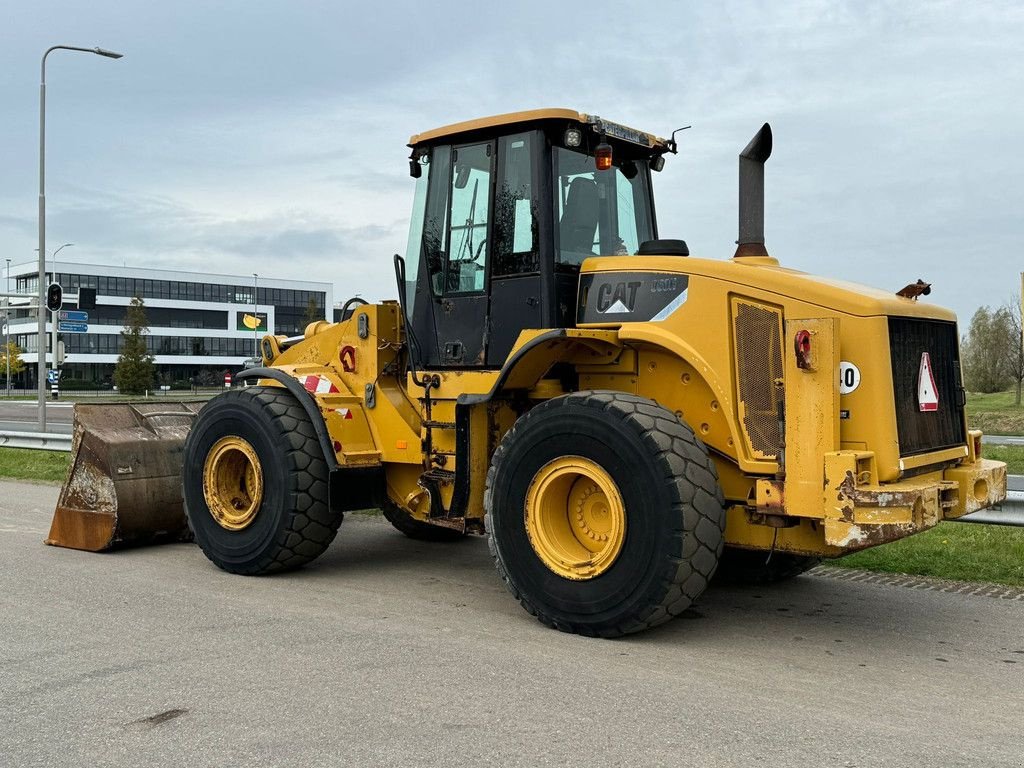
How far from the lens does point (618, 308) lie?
609cm

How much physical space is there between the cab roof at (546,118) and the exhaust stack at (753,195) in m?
0.93

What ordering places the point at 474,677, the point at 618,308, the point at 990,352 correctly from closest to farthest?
the point at 474,677 → the point at 618,308 → the point at 990,352

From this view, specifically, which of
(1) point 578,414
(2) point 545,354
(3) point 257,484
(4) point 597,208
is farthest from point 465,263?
(3) point 257,484

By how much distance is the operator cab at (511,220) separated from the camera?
6461 mm

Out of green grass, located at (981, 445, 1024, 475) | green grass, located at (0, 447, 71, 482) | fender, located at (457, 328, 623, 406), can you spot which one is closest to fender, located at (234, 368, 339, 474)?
fender, located at (457, 328, 623, 406)

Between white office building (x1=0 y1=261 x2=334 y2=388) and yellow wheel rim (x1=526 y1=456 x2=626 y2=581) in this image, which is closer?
yellow wheel rim (x1=526 y1=456 x2=626 y2=581)

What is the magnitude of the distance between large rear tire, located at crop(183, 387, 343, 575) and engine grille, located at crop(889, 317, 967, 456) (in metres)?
3.90

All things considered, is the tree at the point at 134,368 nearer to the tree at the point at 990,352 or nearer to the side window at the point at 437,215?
the tree at the point at 990,352

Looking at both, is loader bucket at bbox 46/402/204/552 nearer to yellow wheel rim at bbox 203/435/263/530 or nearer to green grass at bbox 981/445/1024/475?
yellow wheel rim at bbox 203/435/263/530

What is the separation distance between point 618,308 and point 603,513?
124 centimetres

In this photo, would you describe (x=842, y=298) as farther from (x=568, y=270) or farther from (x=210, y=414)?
(x=210, y=414)

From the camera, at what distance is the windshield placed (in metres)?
6.55

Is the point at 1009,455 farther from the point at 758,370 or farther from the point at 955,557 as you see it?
the point at 758,370

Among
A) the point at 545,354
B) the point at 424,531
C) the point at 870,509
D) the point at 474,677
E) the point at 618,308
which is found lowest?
the point at 474,677
